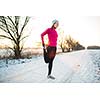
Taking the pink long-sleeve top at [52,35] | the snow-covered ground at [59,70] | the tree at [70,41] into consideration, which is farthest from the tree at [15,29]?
the tree at [70,41]

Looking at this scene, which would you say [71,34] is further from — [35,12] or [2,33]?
[2,33]

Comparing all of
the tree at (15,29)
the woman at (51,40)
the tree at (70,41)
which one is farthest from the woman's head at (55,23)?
the tree at (15,29)

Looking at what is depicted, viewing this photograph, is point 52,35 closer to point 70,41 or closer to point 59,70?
point 70,41

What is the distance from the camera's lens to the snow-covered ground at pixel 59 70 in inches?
107

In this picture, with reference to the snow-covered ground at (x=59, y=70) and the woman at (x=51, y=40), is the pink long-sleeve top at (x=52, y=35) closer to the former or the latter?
the woman at (x=51, y=40)

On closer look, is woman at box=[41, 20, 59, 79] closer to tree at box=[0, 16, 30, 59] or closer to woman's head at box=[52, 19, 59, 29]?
woman's head at box=[52, 19, 59, 29]

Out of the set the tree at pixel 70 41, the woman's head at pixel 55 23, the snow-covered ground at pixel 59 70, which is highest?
the woman's head at pixel 55 23

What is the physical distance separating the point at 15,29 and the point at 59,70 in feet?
2.07

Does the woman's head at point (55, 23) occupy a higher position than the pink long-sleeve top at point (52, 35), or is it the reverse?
the woman's head at point (55, 23)

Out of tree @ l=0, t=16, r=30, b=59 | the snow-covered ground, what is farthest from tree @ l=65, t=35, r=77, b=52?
tree @ l=0, t=16, r=30, b=59

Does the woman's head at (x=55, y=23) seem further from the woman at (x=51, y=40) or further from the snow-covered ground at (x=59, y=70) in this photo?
the snow-covered ground at (x=59, y=70)

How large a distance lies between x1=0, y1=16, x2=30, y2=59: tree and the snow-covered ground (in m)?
0.14

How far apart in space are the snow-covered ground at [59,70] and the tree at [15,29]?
0.14 m

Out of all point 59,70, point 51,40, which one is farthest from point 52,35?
point 59,70
